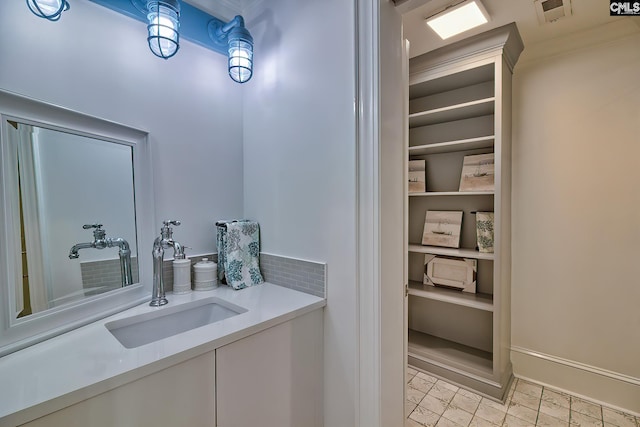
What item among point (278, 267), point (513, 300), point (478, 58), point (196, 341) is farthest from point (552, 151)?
point (196, 341)

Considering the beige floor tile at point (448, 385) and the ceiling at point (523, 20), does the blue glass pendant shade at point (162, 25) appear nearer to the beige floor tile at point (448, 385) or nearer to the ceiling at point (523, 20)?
the ceiling at point (523, 20)

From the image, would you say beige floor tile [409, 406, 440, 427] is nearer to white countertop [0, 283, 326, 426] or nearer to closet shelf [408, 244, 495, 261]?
closet shelf [408, 244, 495, 261]

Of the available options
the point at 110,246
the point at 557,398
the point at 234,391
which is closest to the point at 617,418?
the point at 557,398

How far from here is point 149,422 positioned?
75cm

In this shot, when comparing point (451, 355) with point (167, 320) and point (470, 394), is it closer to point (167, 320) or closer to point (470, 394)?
point (470, 394)

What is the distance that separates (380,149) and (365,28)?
50cm

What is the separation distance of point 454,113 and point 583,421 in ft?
6.78

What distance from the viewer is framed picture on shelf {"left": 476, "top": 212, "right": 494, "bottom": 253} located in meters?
1.95

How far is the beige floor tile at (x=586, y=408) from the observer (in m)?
1.66

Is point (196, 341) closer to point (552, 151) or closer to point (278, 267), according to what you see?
point (278, 267)

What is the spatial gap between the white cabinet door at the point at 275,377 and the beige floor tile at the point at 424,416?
0.75m

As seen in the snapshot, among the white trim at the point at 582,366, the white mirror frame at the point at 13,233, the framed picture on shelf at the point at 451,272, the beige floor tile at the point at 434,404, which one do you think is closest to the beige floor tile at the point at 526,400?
the white trim at the point at 582,366

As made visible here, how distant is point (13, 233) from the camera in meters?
0.84

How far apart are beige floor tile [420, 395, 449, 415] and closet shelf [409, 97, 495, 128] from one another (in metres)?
1.97
